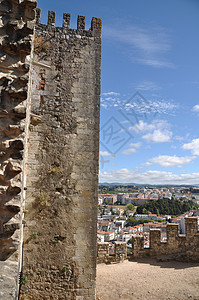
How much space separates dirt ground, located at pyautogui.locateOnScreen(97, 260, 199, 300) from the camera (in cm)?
636

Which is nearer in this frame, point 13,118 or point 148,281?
point 13,118

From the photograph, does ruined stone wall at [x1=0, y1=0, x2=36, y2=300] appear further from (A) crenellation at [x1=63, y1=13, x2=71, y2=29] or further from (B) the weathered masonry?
(A) crenellation at [x1=63, y1=13, x2=71, y2=29]

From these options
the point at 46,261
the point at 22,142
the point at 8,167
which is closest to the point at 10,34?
the point at 22,142

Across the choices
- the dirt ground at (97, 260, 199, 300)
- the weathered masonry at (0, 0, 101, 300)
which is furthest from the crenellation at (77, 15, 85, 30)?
the dirt ground at (97, 260, 199, 300)

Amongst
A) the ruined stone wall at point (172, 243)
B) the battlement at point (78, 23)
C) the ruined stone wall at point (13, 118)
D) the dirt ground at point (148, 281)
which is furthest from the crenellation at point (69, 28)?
the ruined stone wall at point (172, 243)

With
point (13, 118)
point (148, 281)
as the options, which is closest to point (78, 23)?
point (13, 118)

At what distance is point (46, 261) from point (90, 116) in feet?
11.9

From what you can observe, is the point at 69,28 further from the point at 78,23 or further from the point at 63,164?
the point at 63,164

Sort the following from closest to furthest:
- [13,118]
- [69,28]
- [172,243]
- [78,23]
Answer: [13,118], [69,28], [78,23], [172,243]

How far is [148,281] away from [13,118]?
7.06m

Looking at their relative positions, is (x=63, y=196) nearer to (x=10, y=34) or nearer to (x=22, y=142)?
(x=22, y=142)

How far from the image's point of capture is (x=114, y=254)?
343 inches

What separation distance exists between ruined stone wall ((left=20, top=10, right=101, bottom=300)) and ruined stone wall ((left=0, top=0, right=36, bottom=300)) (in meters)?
3.25

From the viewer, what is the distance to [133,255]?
9039 millimetres
